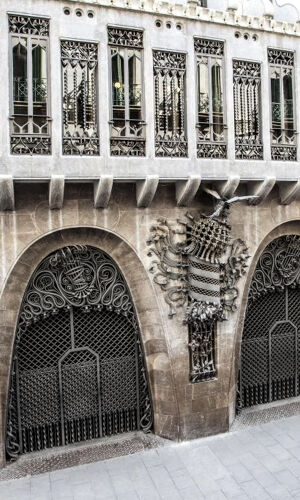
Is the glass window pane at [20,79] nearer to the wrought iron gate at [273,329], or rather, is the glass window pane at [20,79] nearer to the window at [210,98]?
the window at [210,98]

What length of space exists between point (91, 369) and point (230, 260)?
11.5 feet

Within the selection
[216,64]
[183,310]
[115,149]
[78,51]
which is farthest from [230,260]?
[78,51]

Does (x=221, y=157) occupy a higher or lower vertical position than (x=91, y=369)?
higher

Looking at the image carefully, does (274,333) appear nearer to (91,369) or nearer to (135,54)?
(91,369)

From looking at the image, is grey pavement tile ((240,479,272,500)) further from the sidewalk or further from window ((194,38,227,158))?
window ((194,38,227,158))

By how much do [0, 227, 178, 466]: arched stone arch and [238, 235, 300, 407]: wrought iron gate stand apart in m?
2.02

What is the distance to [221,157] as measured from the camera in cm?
909

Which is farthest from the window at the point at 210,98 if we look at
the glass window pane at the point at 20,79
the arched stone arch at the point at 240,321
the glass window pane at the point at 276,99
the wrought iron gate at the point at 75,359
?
the glass window pane at the point at 20,79

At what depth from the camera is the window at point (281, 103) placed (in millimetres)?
9602

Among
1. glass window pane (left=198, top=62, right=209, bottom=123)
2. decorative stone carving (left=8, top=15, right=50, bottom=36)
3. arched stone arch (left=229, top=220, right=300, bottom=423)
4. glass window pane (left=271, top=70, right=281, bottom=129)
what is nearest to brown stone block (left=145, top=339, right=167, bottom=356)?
arched stone arch (left=229, top=220, right=300, bottom=423)

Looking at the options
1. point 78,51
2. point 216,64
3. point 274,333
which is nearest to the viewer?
point 78,51

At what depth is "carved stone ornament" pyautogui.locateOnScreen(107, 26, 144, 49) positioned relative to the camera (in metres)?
8.29

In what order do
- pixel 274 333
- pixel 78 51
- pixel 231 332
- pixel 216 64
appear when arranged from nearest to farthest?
pixel 78 51, pixel 216 64, pixel 231 332, pixel 274 333

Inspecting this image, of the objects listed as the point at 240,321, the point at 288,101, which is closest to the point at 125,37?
the point at 288,101
